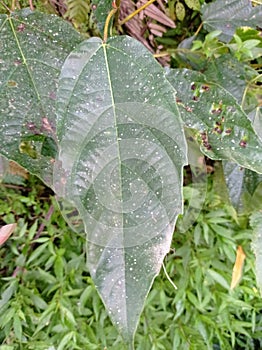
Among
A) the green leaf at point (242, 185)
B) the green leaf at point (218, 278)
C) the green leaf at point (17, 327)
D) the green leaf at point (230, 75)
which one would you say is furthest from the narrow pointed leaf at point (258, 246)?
the green leaf at point (17, 327)

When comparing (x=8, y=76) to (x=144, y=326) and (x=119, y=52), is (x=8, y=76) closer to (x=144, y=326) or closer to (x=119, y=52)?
(x=119, y=52)

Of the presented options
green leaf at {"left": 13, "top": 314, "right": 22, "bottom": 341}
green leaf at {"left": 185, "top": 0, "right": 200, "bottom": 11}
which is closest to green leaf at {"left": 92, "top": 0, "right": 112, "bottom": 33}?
green leaf at {"left": 185, "top": 0, "right": 200, "bottom": 11}

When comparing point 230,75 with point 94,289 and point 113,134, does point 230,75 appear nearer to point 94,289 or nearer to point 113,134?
point 113,134

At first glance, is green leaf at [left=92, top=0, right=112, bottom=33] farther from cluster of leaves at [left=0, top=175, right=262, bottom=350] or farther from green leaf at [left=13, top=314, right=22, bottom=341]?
green leaf at [left=13, top=314, right=22, bottom=341]

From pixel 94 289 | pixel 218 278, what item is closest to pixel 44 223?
pixel 94 289

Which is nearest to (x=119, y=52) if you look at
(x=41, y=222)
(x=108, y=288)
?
(x=108, y=288)

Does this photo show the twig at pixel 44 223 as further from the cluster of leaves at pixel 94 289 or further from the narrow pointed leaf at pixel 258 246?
the narrow pointed leaf at pixel 258 246
